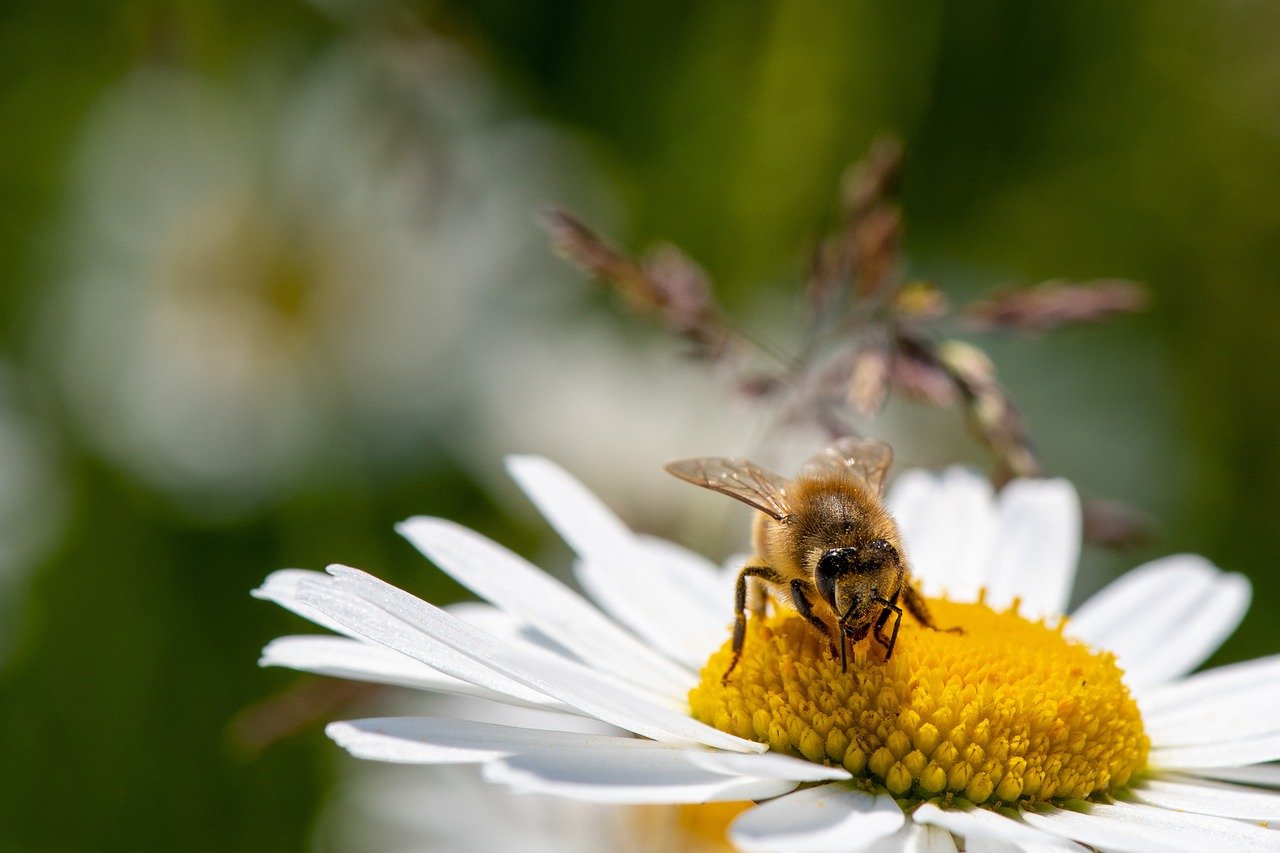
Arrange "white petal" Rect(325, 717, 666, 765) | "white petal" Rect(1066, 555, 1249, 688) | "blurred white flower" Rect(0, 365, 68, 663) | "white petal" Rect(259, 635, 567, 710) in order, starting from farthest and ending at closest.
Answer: "blurred white flower" Rect(0, 365, 68, 663) → "white petal" Rect(1066, 555, 1249, 688) → "white petal" Rect(259, 635, 567, 710) → "white petal" Rect(325, 717, 666, 765)

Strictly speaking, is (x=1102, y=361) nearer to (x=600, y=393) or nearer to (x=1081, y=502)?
(x=600, y=393)

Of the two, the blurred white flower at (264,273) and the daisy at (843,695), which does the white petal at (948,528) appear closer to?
the daisy at (843,695)

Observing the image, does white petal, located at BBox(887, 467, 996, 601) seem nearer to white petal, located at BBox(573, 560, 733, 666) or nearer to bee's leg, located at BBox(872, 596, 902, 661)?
white petal, located at BBox(573, 560, 733, 666)

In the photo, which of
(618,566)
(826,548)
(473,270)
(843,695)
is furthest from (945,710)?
(473,270)

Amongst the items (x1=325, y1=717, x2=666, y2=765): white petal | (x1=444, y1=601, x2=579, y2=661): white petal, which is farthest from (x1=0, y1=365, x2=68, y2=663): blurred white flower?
(x1=325, y1=717, x2=666, y2=765): white petal

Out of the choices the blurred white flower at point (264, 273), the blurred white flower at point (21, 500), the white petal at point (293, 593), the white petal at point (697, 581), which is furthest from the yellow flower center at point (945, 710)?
the blurred white flower at point (264, 273)

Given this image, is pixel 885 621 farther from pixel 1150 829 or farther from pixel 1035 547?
pixel 1035 547

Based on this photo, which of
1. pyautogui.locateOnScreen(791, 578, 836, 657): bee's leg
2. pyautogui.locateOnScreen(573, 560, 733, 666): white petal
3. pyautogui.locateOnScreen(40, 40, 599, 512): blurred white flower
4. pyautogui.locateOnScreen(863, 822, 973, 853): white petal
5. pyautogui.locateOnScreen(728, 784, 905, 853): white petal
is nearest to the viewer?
pyautogui.locateOnScreen(728, 784, 905, 853): white petal
